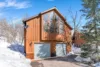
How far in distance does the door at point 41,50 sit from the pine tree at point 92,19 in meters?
6.26

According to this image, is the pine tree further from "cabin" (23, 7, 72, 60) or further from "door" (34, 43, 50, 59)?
"door" (34, 43, 50, 59)

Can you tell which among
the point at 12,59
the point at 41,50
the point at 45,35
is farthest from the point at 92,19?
the point at 12,59

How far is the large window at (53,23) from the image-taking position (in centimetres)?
2684

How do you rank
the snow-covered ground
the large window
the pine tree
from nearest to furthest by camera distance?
the snow-covered ground → the pine tree → the large window

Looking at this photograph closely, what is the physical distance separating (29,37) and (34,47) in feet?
5.03

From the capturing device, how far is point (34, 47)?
2627 cm

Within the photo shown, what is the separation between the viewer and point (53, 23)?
27438mm

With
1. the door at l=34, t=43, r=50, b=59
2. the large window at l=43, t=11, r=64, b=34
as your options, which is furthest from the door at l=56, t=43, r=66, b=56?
the large window at l=43, t=11, r=64, b=34

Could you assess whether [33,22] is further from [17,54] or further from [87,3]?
[87,3]

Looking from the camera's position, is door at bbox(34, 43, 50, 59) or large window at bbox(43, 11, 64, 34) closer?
door at bbox(34, 43, 50, 59)

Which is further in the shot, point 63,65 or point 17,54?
point 17,54

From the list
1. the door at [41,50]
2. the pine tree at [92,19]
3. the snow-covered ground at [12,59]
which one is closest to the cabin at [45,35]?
the door at [41,50]

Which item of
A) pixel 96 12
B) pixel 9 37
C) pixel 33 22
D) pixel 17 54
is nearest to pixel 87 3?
pixel 96 12

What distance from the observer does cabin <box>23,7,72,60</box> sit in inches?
1026
